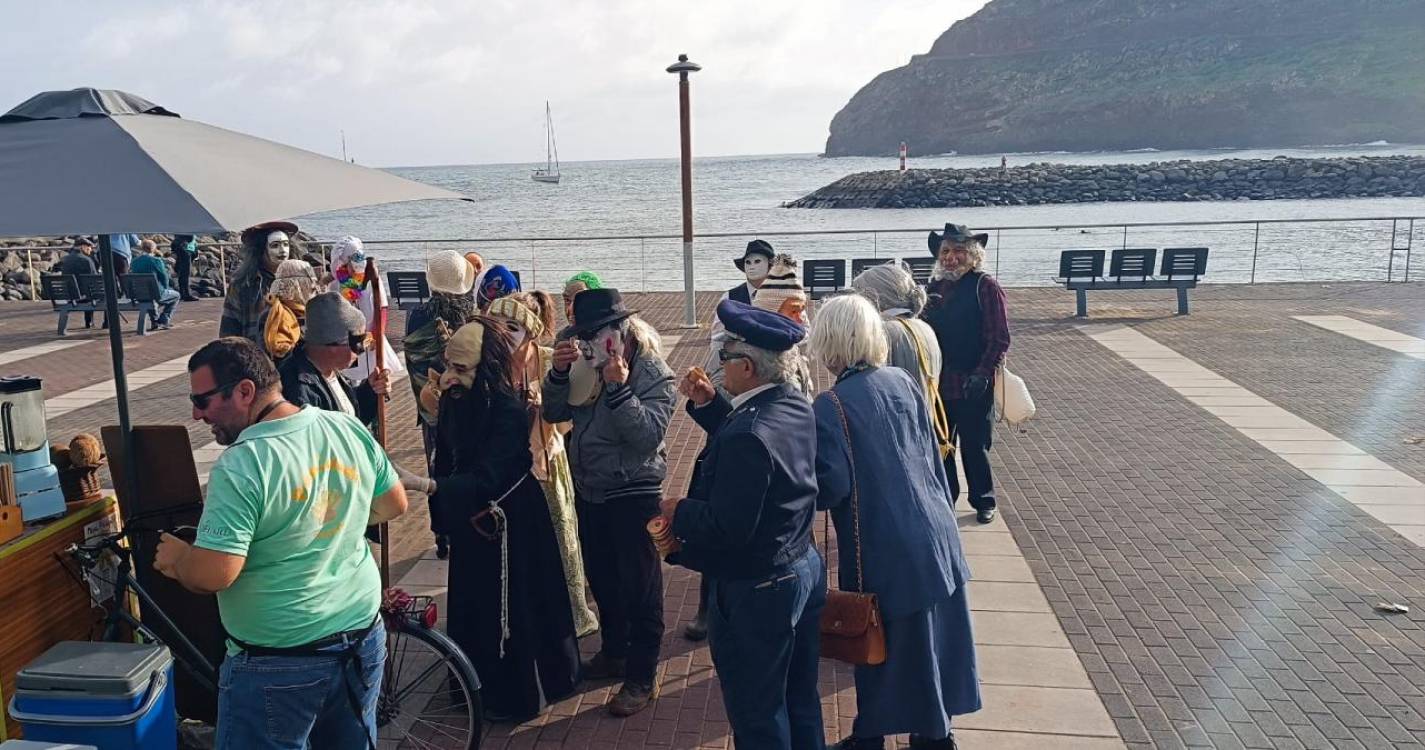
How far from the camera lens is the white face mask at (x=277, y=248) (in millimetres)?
6496

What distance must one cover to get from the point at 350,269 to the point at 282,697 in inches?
170

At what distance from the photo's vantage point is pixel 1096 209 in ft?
191

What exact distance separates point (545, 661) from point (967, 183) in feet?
222

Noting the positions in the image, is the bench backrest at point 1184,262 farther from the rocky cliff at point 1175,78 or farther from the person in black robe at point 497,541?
the rocky cliff at point 1175,78

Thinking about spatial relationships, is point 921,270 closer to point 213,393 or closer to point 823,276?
point 823,276

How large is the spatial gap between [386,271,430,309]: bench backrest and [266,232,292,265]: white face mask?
9.71 m

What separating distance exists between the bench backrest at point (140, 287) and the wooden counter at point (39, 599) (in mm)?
13207

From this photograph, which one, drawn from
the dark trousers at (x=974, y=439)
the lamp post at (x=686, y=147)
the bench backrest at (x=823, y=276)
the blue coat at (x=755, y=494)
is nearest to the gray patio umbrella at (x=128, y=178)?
the blue coat at (x=755, y=494)

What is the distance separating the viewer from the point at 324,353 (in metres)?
4.10

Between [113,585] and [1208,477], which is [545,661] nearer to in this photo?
[113,585]

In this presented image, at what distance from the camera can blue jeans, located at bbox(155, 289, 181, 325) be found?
52.6 ft

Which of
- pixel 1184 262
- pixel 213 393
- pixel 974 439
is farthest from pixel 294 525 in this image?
pixel 1184 262

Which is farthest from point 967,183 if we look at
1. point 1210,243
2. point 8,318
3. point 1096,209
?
point 8,318

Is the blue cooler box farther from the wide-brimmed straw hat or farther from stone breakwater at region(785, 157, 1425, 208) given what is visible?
stone breakwater at region(785, 157, 1425, 208)
